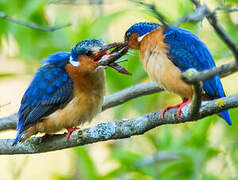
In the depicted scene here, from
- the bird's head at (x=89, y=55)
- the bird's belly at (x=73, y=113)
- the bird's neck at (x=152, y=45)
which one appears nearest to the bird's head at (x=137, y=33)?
the bird's neck at (x=152, y=45)

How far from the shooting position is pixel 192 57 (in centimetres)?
395

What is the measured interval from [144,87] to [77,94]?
26.3 inches

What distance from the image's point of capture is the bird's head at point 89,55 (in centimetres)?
414

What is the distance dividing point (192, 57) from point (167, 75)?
0.30 meters

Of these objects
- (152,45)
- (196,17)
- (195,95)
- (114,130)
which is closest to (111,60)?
(152,45)

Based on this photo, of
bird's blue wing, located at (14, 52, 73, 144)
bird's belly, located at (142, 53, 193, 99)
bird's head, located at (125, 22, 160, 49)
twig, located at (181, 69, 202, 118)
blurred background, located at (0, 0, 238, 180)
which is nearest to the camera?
twig, located at (181, 69, 202, 118)

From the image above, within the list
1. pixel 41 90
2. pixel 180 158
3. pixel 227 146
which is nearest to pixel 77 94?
pixel 41 90

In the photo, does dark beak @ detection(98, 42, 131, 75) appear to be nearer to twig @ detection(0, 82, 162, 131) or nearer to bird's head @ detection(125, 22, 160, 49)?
bird's head @ detection(125, 22, 160, 49)

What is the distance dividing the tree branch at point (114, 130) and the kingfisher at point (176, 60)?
498mm

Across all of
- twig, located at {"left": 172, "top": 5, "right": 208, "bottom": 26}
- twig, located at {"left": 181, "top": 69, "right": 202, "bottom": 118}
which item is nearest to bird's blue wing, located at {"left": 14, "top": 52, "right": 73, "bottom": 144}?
twig, located at {"left": 181, "top": 69, "right": 202, "bottom": 118}

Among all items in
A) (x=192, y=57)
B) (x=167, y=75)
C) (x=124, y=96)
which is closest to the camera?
(x=167, y=75)

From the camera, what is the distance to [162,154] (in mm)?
4539

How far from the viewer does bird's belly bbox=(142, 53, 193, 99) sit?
3.81 meters

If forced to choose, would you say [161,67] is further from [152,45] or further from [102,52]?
[102,52]
